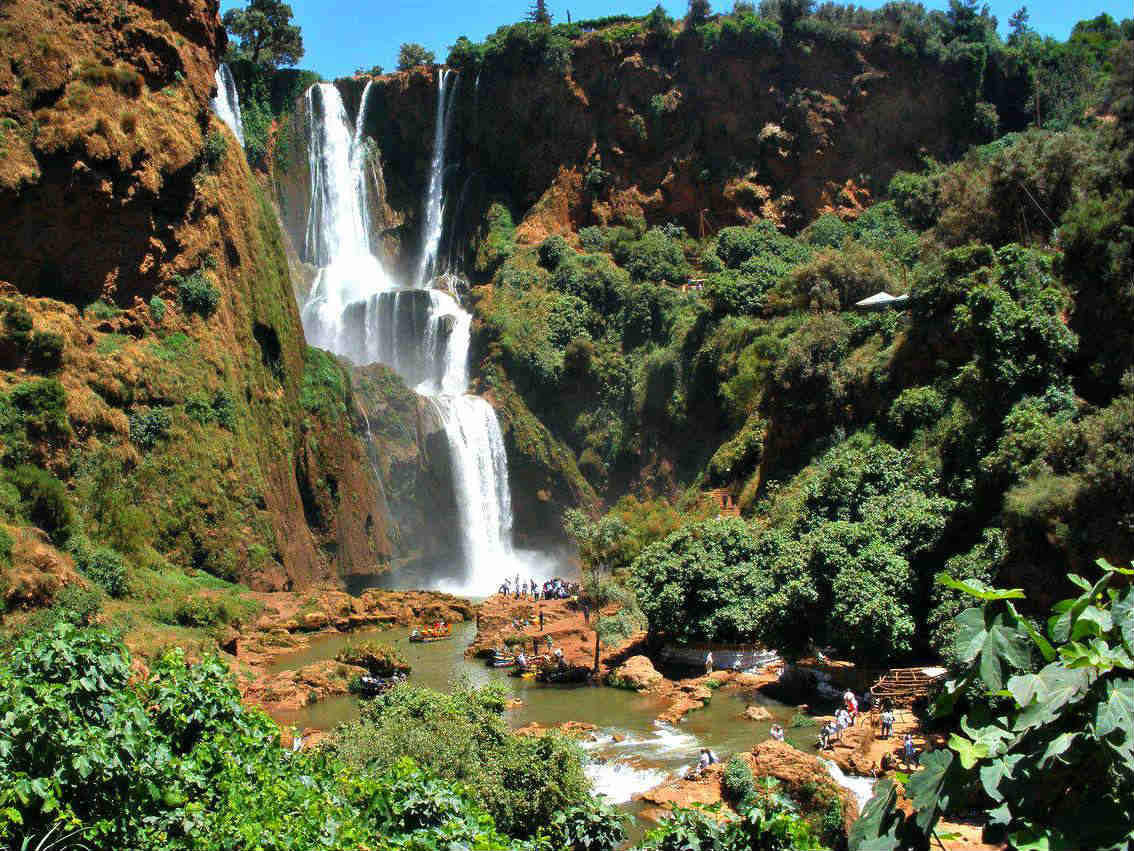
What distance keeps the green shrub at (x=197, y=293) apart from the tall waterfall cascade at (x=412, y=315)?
49.4 feet

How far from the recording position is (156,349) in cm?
3603

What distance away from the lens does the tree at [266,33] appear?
66438mm

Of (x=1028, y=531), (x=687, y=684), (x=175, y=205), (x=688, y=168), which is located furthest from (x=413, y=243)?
(x=1028, y=531)

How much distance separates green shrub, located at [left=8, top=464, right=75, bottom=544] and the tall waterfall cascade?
23.3 metres

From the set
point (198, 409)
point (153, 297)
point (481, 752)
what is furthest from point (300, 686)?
point (153, 297)

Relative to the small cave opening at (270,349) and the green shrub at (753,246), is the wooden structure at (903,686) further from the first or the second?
the green shrub at (753,246)

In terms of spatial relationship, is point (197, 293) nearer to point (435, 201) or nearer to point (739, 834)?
point (435, 201)

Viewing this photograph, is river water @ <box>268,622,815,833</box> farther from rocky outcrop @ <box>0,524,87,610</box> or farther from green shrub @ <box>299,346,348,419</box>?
green shrub @ <box>299,346,348,419</box>

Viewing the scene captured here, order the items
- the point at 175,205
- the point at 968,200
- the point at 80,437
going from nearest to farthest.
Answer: the point at 80,437 < the point at 968,200 < the point at 175,205

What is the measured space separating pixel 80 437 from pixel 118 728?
2625cm

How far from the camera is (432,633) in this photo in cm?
3559

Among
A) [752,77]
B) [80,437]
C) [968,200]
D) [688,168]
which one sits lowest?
[80,437]

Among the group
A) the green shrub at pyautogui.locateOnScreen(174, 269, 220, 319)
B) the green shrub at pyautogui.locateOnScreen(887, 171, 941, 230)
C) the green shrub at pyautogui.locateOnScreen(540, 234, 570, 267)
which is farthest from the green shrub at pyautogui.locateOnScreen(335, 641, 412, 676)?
the green shrub at pyautogui.locateOnScreen(540, 234, 570, 267)

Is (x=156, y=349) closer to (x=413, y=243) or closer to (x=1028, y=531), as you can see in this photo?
(x=1028, y=531)
